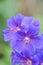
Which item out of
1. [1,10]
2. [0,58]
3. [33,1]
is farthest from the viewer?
[33,1]

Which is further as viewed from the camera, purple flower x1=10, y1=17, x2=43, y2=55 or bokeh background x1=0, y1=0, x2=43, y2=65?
bokeh background x1=0, y1=0, x2=43, y2=65

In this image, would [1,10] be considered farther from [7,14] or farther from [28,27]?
[28,27]

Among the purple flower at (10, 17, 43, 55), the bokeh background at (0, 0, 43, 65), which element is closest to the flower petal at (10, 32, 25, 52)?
the purple flower at (10, 17, 43, 55)

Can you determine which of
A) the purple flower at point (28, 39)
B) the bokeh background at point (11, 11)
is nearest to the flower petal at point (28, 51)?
the purple flower at point (28, 39)

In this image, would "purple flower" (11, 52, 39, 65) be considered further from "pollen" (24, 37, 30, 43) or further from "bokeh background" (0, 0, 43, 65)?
"bokeh background" (0, 0, 43, 65)

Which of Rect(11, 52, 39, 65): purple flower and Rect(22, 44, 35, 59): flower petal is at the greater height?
Rect(22, 44, 35, 59): flower petal

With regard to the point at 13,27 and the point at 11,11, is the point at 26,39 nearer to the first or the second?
the point at 13,27

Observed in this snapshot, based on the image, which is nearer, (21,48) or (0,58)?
(21,48)

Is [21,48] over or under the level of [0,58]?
over

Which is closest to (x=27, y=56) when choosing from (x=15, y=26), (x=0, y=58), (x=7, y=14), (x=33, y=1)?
(x=15, y=26)
